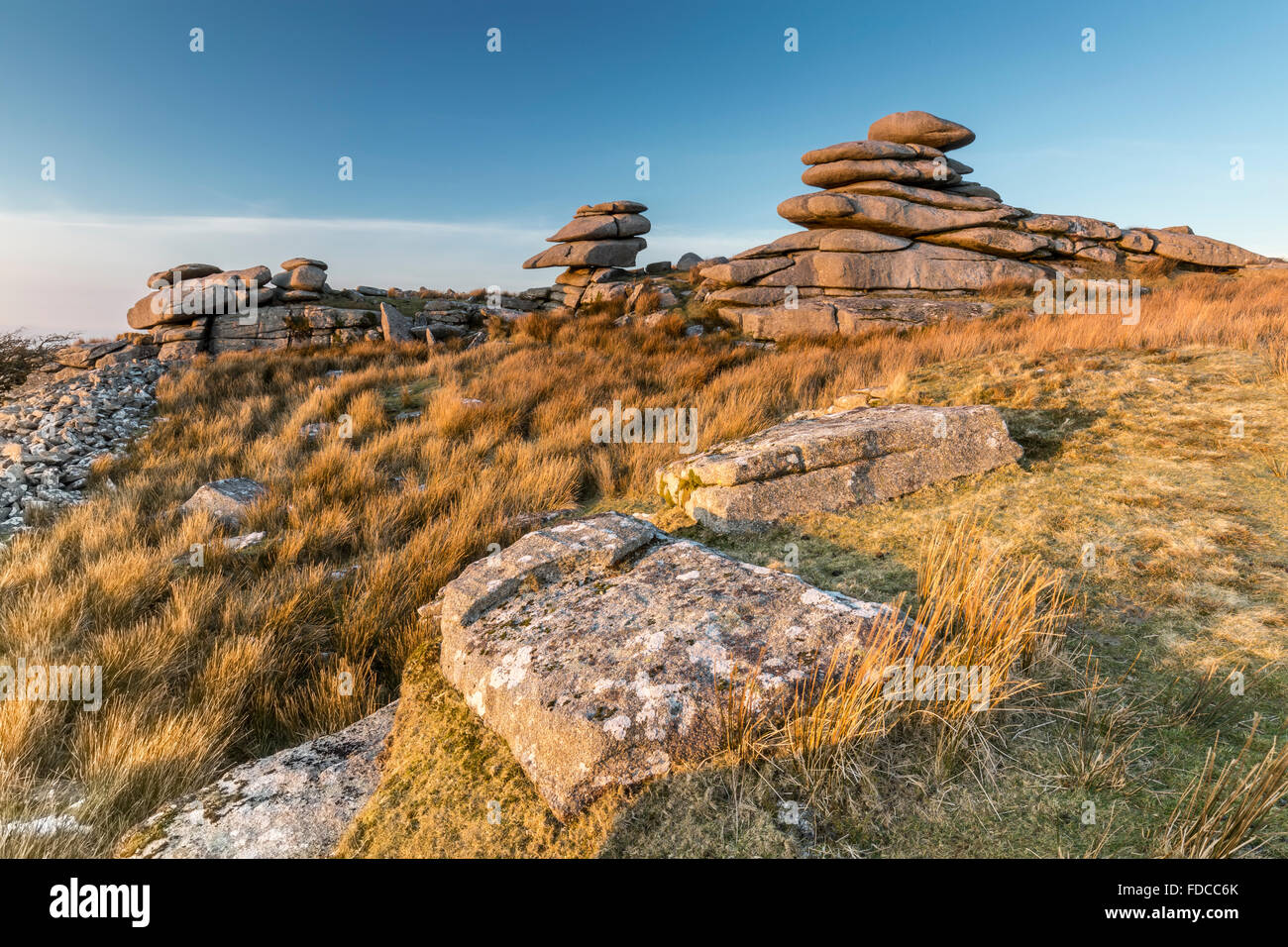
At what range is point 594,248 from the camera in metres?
22.1

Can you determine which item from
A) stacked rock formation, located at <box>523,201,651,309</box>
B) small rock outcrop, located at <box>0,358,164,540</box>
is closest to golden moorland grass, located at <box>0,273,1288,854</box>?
small rock outcrop, located at <box>0,358,164,540</box>

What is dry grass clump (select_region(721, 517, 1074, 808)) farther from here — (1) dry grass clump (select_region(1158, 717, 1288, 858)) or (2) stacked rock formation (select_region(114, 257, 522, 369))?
(2) stacked rock formation (select_region(114, 257, 522, 369))

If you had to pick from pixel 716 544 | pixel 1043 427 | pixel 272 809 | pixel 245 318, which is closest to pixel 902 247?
pixel 1043 427

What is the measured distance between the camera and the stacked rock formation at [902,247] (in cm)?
1581

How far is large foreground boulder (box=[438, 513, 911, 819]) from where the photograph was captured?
182 centimetres

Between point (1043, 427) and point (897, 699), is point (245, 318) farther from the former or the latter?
point (897, 699)

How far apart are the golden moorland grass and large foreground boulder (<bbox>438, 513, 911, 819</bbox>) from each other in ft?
0.40

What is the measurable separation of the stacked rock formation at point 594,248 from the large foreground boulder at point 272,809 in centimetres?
2064

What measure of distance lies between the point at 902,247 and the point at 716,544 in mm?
16671

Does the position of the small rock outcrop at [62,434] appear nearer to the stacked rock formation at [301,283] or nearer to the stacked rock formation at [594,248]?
the stacked rock formation at [301,283]

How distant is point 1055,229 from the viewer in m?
18.0
